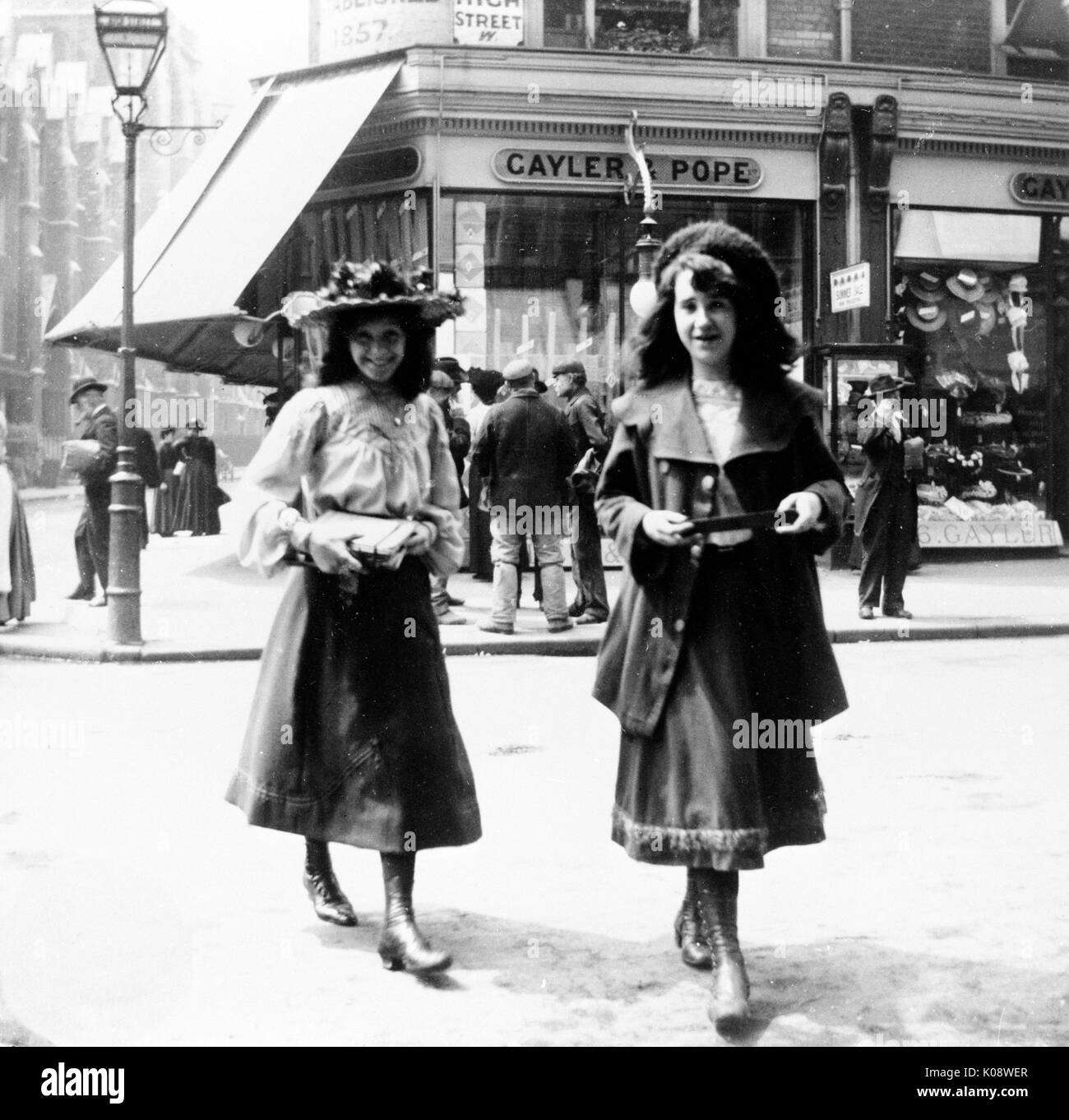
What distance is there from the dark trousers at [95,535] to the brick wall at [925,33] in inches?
387

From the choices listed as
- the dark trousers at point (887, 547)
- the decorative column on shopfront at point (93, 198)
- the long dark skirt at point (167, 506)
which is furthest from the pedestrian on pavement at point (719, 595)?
the decorative column on shopfront at point (93, 198)

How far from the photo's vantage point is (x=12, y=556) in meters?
11.7

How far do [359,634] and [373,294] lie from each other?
3.10 ft

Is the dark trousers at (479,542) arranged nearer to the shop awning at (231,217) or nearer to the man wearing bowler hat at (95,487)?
the shop awning at (231,217)

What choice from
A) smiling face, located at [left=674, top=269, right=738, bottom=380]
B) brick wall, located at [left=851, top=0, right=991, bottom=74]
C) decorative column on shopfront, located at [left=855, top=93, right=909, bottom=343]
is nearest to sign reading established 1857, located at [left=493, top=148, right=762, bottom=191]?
decorative column on shopfront, located at [left=855, top=93, right=909, bottom=343]

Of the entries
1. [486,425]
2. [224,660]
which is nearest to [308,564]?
[224,660]

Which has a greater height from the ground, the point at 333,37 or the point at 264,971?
the point at 333,37

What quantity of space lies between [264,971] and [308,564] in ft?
3.61

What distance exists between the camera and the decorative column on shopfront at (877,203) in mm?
16594

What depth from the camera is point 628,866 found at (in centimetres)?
523

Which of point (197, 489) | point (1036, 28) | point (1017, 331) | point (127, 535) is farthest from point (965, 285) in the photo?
point (197, 489)
